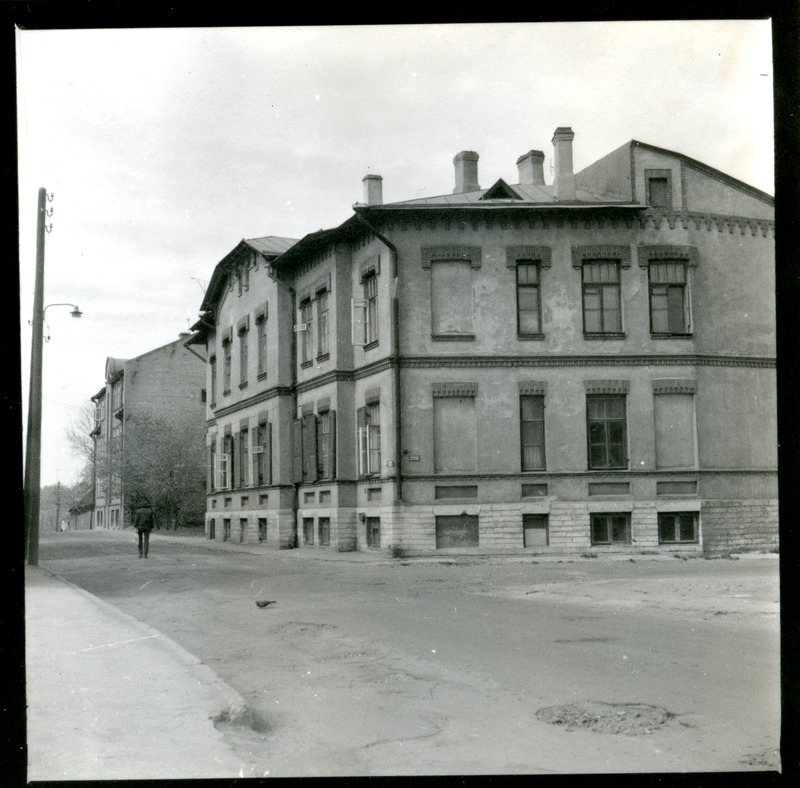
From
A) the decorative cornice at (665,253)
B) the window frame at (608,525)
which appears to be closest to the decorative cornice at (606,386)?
the decorative cornice at (665,253)

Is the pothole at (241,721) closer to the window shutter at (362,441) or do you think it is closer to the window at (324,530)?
the window shutter at (362,441)

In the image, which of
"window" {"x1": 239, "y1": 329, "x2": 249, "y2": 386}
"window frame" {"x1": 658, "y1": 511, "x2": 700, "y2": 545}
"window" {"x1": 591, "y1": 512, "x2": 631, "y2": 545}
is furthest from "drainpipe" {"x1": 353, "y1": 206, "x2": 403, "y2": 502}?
"window frame" {"x1": 658, "y1": 511, "x2": 700, "y2": 545}

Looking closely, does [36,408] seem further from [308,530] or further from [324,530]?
[308,530]

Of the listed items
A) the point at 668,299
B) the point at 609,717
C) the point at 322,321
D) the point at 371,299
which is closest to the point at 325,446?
the point at 322,321

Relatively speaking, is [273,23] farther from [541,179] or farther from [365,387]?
[541,179]

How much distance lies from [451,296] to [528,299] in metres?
1.46

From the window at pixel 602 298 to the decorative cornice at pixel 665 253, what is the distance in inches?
22.0

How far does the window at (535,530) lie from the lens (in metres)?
16.9

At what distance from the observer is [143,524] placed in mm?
19812

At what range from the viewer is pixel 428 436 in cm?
1720

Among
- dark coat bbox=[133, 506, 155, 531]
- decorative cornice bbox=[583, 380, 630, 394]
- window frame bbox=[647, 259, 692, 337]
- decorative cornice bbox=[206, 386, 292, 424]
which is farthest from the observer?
dark coat bbox=[133, 506, 155, 531]

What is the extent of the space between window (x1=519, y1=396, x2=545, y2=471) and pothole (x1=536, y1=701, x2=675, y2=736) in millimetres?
10361

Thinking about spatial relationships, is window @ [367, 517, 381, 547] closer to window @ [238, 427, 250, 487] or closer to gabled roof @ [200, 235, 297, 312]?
window @ [238, 427, 250, 487]

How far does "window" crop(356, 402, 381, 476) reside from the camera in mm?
18094
